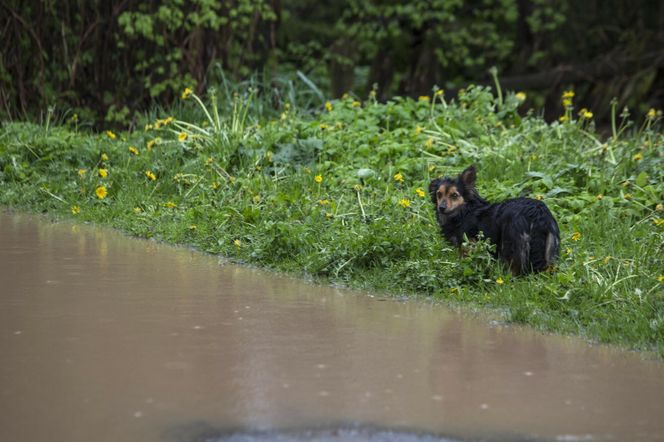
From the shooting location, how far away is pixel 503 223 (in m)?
7.21

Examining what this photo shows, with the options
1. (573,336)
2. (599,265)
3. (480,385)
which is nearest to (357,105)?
(599,265)

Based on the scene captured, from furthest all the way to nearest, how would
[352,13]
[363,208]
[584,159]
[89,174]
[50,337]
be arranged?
1. [352,13]
2. [89,174]
3. [584,159]
4. [363,208]
5. [50,337]

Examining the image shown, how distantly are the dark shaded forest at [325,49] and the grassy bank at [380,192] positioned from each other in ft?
5.88

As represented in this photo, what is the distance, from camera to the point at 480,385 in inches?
198

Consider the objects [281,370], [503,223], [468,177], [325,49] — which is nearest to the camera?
[281,370]

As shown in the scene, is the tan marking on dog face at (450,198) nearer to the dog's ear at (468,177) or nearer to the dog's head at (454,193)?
the dog's head at (454,193)

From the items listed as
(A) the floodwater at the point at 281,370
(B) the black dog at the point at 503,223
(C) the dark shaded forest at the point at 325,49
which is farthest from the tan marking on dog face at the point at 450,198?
(C) the dark shaded forest at the point at 325,49

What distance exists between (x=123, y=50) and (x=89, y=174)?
15.8 feet

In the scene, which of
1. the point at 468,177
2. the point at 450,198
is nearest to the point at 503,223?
the point at 450,198

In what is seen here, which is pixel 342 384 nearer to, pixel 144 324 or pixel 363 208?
pixel 144 324

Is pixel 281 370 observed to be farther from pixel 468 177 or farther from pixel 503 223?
pixel 468 177

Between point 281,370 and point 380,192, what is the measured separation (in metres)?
4.56

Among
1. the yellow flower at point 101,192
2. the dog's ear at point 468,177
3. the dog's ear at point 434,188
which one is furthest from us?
the yellow flower at point 101,192

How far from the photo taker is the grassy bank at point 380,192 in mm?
6895
